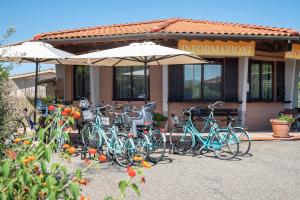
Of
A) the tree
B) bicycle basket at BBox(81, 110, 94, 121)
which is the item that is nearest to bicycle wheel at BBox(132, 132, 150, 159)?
bicycle basket at BBox(81, 110, 94, 121)

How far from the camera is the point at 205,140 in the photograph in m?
8.73

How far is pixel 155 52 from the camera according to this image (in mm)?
8477

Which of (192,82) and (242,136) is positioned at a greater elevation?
(192,82)

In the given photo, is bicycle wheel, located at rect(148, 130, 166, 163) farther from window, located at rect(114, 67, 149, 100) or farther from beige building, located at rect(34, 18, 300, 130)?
window, located at rect(114, 67, 149, 100)

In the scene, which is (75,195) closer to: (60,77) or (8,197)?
(8,197)

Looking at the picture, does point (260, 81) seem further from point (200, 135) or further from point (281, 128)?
point (200, 135)

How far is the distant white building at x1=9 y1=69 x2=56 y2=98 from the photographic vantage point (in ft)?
62.8

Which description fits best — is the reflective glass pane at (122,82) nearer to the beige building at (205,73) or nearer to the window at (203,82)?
the beige building at (205,73)

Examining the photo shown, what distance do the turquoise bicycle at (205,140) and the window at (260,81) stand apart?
5751mm

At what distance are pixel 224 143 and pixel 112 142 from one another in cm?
257

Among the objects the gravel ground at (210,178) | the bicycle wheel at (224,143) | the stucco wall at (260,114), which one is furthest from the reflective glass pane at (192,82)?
the bicycle wheel at (224,143)

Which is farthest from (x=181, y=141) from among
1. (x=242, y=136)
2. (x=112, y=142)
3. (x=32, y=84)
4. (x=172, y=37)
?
(x=32, y=84)

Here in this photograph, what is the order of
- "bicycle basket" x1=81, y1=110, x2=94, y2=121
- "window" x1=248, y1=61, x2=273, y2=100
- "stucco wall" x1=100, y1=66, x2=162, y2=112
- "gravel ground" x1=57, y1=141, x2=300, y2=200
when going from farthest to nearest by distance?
"window" x1=248, y1=61, x2=273, y2=100 → "stucco wall" x1=100, y1=66, x2=162, y2=112 → "bicycle basket" x1=81, y1=110, x2=94, y2=121 → "gravel ground" x1=57, y1=141, x2=300, y2=200

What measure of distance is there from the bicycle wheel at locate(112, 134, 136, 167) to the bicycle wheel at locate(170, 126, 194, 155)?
1.65 metres
